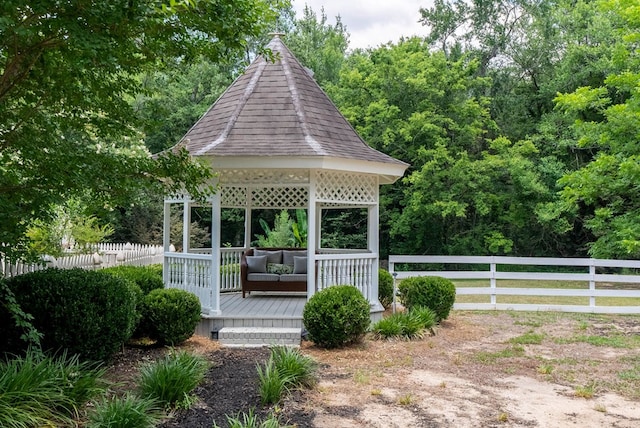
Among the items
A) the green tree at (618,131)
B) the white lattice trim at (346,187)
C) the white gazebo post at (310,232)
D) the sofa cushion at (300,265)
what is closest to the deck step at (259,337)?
the white gazebo post at (310,232)

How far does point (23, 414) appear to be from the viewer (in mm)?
3873

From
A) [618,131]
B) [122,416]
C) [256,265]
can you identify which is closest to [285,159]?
[256,265]

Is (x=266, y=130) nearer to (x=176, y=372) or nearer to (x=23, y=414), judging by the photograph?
(x=176, y=372)

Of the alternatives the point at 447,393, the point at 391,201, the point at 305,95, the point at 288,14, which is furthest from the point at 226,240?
the point at 447,393

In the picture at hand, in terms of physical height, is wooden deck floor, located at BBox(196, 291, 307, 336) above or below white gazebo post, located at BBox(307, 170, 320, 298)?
below

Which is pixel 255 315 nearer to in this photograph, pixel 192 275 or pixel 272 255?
pixel 192 275

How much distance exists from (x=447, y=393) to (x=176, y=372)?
286 centimetres

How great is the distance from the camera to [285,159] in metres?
8.38

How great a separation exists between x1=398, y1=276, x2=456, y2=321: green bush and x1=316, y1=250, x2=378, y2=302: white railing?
727 mm

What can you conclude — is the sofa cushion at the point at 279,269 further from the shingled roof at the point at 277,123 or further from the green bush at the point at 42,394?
the green bush at the point at 42,394

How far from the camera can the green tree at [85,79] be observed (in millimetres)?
3652

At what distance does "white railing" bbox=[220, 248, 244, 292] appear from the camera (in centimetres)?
1178

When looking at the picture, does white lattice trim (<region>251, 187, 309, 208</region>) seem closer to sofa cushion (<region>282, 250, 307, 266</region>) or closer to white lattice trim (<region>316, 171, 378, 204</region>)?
sofa cushion (<region>282, 250, 307, 266</region>)

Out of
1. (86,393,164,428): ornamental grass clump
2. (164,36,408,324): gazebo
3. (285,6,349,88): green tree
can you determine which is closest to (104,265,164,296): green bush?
(164,36,408,324): gazebo
